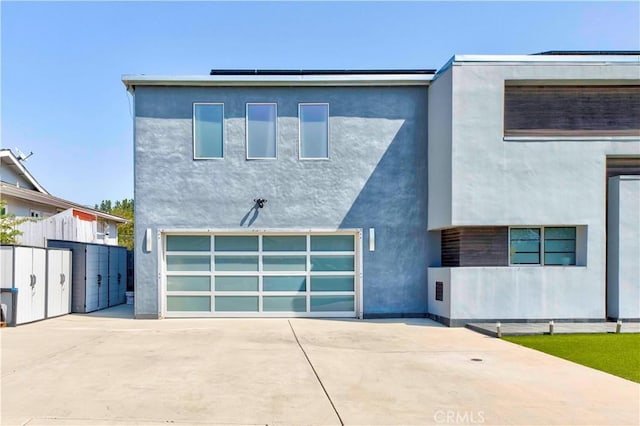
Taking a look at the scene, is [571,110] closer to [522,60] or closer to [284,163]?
[522,60]

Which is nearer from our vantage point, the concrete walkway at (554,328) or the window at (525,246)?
the concrete walkway at (554,328)

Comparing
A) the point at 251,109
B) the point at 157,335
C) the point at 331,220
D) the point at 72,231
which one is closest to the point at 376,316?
the point at 331,220

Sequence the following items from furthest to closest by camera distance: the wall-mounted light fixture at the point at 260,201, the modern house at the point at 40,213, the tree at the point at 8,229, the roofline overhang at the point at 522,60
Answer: the modern house at the point at 40,213 → the tree at the point at 8,229 → the wall-mounted light fixture at the point at 260,201 → the roofline overhang at the point at 522,60

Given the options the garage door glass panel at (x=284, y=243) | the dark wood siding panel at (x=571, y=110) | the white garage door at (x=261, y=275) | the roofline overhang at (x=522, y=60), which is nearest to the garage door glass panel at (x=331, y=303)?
the white garage door at (x=261, y=275)

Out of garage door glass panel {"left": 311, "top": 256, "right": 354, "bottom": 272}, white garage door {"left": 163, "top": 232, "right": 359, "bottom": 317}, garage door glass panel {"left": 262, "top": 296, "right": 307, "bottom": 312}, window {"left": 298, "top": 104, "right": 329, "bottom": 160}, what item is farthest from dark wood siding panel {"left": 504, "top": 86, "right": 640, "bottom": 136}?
garage door glass panel {"left": 262, "top": 296, "right": 307, "bottom": 312}

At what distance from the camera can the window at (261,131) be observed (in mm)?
12500

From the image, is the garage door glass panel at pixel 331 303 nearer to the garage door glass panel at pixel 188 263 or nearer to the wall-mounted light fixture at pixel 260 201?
the wall-mounted light fixture at pixel 260 201

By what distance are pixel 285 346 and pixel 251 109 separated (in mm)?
6556

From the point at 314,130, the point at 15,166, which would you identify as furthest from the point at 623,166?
the point at 15,166

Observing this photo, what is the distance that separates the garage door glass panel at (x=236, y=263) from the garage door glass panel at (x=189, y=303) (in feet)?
3.00

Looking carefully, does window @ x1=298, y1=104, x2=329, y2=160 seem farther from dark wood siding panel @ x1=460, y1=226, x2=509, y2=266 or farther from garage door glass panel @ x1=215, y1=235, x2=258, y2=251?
dark wood siding panel @ x1=460, y1=226, x2=509, y2=266

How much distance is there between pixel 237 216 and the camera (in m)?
12.4

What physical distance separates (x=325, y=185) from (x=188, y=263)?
413cm

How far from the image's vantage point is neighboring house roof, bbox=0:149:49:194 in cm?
2052
